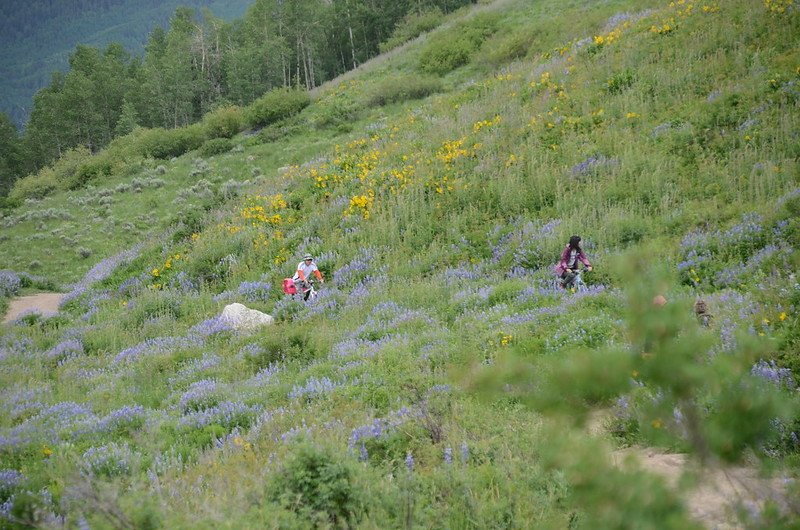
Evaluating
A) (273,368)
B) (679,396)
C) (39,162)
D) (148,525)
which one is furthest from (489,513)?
(39,162)

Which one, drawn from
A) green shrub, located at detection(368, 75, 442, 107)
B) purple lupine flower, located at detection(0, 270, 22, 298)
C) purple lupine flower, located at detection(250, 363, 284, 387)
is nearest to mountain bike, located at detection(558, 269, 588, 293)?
purple lupine flower, located at detection(250, 363, 284, 387)

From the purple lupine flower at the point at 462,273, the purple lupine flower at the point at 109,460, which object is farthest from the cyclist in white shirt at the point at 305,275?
the purple lupine flower at the point at 109,460

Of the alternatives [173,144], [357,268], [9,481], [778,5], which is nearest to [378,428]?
[9,481]

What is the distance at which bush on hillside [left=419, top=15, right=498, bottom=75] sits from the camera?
2869 cm

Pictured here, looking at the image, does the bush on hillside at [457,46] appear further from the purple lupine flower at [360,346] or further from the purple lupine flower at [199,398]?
the purple lupine flower at [199,398]

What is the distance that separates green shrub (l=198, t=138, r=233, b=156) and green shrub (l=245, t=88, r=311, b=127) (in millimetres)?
2794

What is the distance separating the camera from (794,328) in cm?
529

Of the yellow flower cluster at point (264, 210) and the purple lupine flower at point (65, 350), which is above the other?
the yellow flower cluster at point (264, 210)

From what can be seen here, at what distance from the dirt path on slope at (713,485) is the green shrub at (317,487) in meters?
1.71

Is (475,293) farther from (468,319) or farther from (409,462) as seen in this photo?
(409,462)

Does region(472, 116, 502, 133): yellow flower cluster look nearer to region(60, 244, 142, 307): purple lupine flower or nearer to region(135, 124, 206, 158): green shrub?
region(60, 244, 142, 307): purple lupine flower

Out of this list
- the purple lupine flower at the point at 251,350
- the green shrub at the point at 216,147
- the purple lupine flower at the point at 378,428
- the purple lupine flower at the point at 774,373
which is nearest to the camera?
the purple lupine flower at the point at 774,373

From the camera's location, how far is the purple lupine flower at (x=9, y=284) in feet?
54.5

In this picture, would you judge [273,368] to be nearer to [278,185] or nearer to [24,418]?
[24,418]
